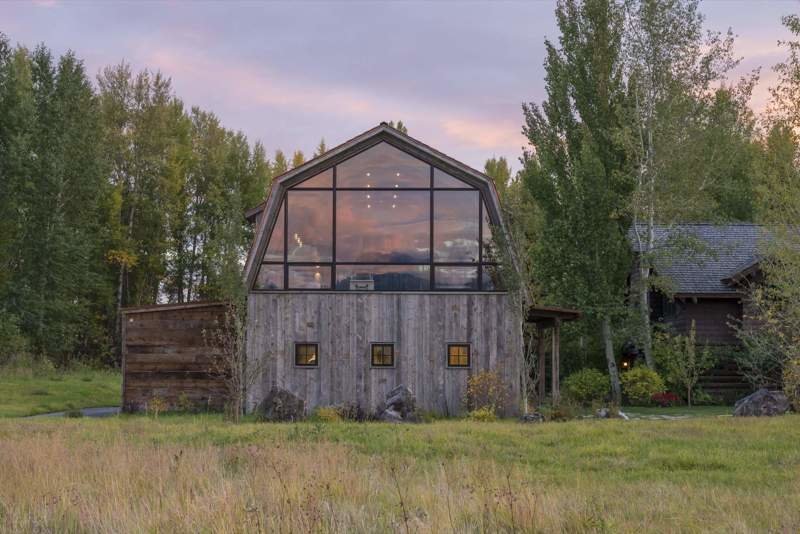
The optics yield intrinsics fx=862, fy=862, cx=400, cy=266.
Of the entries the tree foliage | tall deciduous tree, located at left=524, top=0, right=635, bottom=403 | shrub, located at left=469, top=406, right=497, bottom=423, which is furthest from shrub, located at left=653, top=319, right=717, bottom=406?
the tree foliage

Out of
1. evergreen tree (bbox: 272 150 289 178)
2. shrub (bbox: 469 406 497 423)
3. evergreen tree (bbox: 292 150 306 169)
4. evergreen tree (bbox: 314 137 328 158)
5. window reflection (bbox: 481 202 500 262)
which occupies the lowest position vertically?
shrub (bbox: 469 406 497 423)

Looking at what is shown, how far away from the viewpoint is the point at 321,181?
22.2 metres

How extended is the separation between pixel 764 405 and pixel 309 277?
1123 cm

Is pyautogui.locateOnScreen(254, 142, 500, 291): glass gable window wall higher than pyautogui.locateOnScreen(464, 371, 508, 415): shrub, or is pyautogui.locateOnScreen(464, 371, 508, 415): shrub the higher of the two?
pyautogui.locateOnScreen(254, 142, 500, 291): glass gable window wall

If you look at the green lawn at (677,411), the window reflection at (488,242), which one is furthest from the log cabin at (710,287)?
the window reflection at (488,242)

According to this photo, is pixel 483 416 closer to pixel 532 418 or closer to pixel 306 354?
pixel 532 418

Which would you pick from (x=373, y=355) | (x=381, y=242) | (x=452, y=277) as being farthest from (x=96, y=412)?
(x=452, y=277)

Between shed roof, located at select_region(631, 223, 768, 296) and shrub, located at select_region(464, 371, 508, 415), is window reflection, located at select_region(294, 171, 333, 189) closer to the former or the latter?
shrub, located at select_region(464, 371, 508, 415)

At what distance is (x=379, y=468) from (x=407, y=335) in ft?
39.4

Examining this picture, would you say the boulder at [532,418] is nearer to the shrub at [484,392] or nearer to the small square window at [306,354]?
the shrub at [484,392]

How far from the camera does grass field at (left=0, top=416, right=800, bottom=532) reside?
6.85 metres

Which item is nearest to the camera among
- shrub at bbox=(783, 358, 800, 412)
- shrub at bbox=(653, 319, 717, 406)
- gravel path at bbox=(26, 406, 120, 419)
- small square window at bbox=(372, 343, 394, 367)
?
shrub at bbox=(783, 358, 800, 412)

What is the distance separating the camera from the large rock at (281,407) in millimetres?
19156

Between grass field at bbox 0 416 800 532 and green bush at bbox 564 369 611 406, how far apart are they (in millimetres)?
11407
